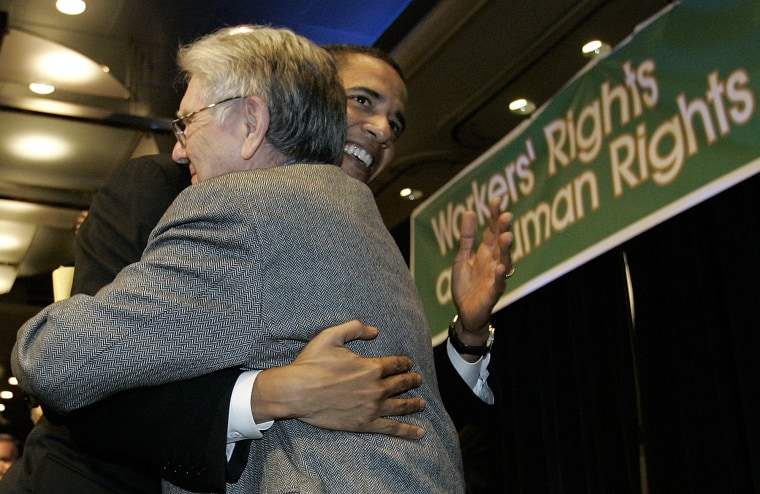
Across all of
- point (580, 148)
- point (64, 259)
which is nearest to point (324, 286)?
point (580, 148)

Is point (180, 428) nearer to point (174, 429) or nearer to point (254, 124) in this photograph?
point (174, 429)

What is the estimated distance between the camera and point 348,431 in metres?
1.18

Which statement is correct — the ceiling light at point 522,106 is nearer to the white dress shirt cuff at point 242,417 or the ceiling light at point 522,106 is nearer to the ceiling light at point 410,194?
the ceiling light at point 410,194

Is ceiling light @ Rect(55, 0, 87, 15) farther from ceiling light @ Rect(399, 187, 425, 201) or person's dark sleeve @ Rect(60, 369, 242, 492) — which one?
person's dark sleeve @ Rect(60, 369, 242, 492)

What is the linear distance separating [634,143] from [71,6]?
2841 mm

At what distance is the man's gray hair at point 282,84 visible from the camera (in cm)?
140

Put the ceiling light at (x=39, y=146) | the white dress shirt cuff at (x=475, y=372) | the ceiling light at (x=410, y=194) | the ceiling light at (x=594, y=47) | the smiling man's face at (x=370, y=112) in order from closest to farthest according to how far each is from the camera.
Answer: the white dress shirt cuff at (x=475, y=372) → the smiling man's face at (x=370, y=112) → the ceiling light at (x=594, y=47) → the ceiling light at (x=39, y=146) → the ceiling light at (x=410, y=194)

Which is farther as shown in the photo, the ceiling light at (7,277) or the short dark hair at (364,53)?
the ceiling light at (7,277)

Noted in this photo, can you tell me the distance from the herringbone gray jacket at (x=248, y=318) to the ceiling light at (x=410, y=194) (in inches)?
201

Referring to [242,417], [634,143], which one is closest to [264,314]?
[242,417]

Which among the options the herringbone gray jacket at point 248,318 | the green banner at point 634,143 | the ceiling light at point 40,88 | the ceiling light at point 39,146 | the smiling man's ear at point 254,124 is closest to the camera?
the herringbone gray jacket at point 248,318

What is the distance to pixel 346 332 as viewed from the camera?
1.17 meters

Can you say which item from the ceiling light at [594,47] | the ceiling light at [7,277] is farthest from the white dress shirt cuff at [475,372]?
the ceiling light at [7,277]

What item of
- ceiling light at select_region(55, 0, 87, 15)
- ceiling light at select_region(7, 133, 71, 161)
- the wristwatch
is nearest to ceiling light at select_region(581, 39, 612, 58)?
ceiling light at select_region(55, 0, 87, 15)
